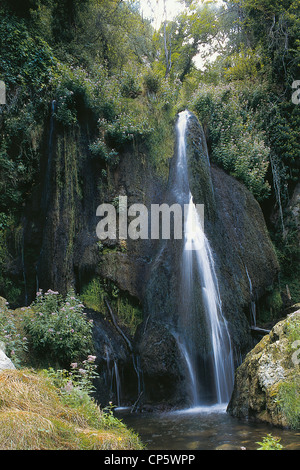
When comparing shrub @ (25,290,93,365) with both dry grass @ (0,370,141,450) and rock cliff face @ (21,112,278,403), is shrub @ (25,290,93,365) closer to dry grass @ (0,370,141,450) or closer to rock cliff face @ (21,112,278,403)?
rock cliff face @ (21,112,278,403)

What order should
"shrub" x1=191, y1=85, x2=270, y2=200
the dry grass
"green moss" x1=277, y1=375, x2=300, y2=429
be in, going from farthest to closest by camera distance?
"shrub" x1=191, y1=85, x2=270, y2=200
"green moss" x1=277, y1=375, x2=300, y2=429
the dry grass

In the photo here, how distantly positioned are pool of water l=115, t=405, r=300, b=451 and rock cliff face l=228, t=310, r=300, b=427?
19 cm

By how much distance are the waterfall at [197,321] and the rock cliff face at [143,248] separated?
0.23 metres

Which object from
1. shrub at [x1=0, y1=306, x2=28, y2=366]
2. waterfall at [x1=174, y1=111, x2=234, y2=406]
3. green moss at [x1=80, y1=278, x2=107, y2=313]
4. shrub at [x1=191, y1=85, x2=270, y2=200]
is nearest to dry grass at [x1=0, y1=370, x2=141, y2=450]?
shrub at [x1=0, y1=306, x2=28, y2=366]

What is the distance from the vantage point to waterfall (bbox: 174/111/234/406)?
709 centimetres

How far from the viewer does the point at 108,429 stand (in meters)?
3.72

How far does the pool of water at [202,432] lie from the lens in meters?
3.85

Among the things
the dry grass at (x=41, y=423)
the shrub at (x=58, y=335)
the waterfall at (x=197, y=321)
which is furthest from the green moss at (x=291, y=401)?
the shrub at (x=58, y=335)

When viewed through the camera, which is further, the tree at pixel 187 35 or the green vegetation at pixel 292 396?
the tree at pixel 187 35

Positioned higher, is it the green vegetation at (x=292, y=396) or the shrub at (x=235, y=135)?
the shrub at (x=235, y=135)

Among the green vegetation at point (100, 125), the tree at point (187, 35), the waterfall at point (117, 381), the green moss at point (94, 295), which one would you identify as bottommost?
the waterfall at point (117, 381)

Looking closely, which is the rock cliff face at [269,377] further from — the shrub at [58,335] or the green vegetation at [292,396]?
the shrub at [58,335]

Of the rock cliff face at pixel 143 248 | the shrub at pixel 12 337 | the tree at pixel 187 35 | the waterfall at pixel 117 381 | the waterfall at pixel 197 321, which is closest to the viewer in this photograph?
the shrub at pixel 12 337
